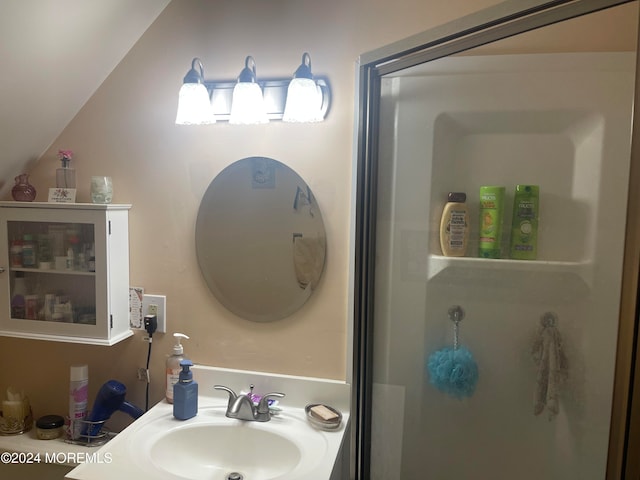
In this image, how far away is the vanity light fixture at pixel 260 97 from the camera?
1.34 metres

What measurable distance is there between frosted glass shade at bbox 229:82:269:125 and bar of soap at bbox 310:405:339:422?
88 centimetres

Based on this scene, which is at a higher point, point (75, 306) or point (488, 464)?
point (75, 306)

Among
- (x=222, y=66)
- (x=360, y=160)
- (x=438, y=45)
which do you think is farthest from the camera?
(x=222, y=66)

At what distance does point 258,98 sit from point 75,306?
3.00 feet

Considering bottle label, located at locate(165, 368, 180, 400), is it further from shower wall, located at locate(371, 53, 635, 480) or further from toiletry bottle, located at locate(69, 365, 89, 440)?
shower wall, located at locate(371, 53, 635, 480)

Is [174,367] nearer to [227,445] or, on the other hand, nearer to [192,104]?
[227,445]

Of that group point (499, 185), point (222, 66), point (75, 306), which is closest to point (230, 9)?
point (222, 66)

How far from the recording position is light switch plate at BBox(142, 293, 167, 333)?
159 cm

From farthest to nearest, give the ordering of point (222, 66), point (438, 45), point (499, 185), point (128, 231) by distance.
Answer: point (128, 231)
point (222, 66)
point (499, 185)
point (438, 45)

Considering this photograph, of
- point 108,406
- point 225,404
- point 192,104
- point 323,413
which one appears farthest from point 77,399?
point 192,104

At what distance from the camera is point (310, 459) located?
1.23 metres

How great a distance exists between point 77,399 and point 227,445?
559mm

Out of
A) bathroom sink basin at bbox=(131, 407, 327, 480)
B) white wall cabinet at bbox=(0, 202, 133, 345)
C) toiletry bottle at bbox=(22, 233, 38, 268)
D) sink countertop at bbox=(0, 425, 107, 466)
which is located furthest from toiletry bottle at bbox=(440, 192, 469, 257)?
toiletry bottle at bbox=(22, 233, 38, 268)

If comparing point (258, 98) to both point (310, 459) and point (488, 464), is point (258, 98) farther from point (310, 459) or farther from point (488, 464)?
point (488, 464)
